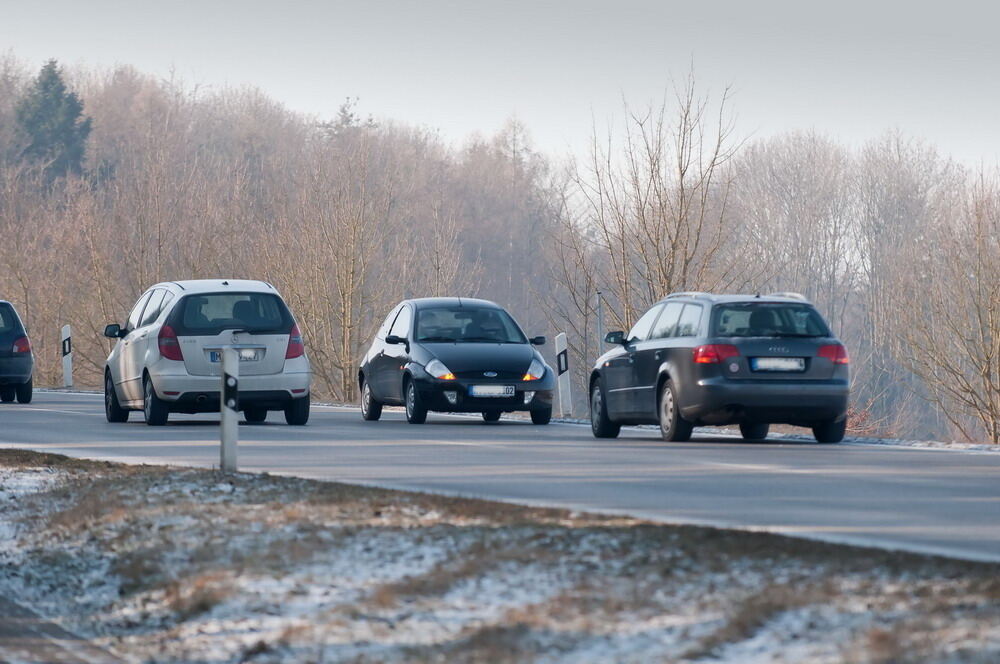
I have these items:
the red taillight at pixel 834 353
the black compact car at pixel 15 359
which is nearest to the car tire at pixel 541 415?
the red taillight at pixel 834 353

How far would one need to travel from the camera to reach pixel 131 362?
846 inches

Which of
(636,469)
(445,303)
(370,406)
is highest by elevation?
(445,303)

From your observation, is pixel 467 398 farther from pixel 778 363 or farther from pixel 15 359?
pixel 15 359

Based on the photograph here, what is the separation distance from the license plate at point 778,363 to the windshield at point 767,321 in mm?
280

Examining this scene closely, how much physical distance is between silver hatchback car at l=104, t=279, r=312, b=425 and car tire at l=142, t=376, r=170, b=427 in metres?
0.01

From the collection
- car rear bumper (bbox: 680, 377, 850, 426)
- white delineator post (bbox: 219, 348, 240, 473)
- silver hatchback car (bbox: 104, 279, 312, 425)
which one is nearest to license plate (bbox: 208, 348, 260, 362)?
silver hatchback car (bbox: 104, 279, 312, 425)

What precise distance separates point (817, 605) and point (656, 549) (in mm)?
1546

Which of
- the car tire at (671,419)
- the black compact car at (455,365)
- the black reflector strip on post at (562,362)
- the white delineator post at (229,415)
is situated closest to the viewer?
the white delineator post at (229,415)

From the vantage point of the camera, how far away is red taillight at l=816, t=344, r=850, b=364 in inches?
688

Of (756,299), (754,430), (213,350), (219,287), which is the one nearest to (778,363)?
(756,299)

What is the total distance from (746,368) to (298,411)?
6551mm

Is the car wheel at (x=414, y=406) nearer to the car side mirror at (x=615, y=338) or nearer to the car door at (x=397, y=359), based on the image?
the car door at (x=397, y=359)

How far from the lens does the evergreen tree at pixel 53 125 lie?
87.2 m

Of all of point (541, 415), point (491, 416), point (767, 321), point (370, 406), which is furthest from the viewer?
point (491, 416)
